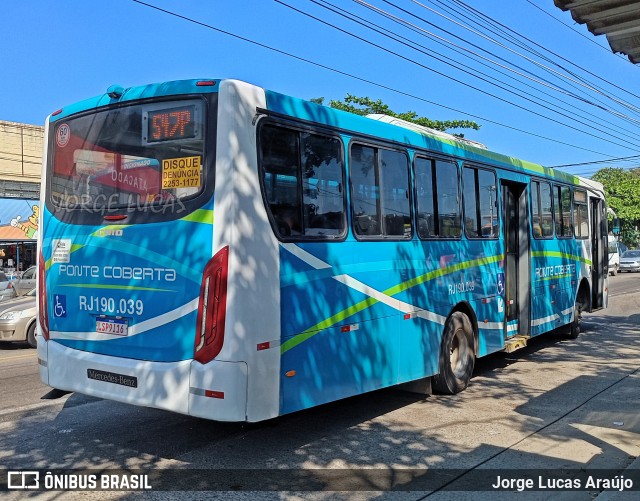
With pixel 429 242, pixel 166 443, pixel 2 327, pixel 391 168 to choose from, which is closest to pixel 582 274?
pixel 429 242

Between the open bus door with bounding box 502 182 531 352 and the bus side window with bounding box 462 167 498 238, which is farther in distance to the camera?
the open bus door with bounding box 502 182 531 352

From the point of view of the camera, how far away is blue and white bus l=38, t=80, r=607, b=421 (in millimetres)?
4762

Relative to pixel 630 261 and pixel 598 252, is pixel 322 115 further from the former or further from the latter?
pixel 630 261

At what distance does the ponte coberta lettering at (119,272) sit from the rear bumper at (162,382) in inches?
27.5

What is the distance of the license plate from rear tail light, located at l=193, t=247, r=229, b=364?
34.8 inches

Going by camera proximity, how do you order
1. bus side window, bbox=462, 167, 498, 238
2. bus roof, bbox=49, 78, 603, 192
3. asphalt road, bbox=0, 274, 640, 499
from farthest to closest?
bus side window, bbox=462, 167, 498, 238, asphalt road, bbox=0, 274, 640, 499, bus roof, bbox=49, 78, 603, 192

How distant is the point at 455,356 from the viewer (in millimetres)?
8039

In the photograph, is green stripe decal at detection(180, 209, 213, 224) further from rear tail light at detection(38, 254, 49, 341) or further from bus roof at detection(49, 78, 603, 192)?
rear tail light at detection(38, 254, 49, 341)

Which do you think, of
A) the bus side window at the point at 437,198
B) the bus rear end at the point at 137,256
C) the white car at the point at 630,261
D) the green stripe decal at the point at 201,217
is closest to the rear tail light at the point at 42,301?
the bus rear end at the point at 137,256

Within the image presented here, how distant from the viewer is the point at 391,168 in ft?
21.8

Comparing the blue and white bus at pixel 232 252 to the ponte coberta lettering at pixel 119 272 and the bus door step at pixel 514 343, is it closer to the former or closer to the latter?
the ponte coberta lettering at pixel 119 272

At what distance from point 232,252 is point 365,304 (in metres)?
1.83

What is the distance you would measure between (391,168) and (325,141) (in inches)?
47.0

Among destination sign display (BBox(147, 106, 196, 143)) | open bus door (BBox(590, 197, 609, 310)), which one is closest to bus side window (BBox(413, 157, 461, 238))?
destination sign display (BBox(147, 106, 196, 143))
